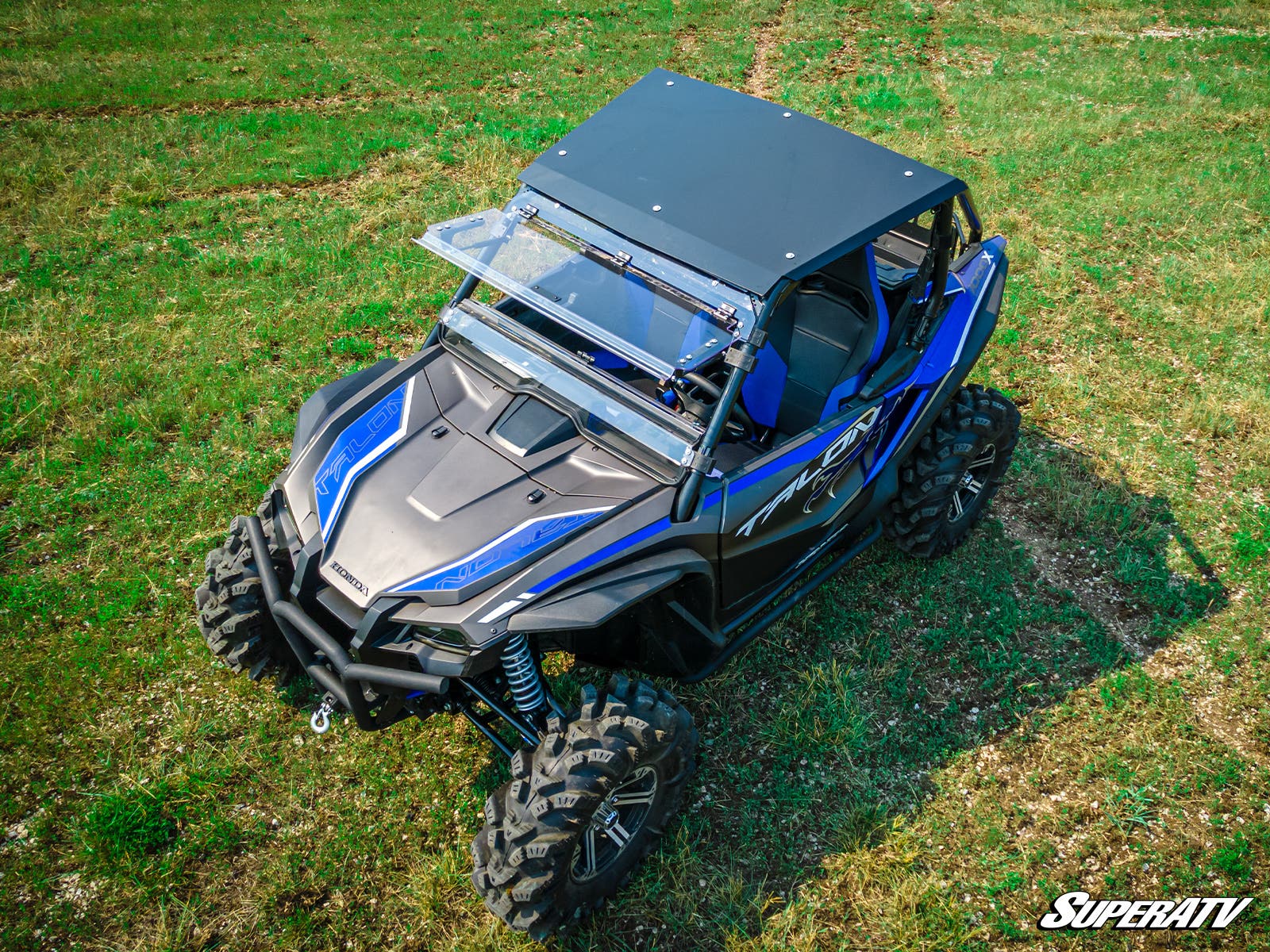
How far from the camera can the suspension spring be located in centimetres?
339

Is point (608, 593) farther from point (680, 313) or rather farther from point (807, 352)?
A: point (807, 352)

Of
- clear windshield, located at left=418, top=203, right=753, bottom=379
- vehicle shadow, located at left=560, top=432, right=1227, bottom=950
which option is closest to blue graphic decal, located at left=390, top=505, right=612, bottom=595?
clear windshield, located at left=418, top=203, right=753, bottom=379

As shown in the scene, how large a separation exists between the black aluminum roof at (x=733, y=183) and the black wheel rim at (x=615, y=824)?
1.97m

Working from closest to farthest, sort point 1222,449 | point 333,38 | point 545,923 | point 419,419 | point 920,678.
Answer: point 545,923, point 419,419, point 920,678, point 1222,449, point 333,38

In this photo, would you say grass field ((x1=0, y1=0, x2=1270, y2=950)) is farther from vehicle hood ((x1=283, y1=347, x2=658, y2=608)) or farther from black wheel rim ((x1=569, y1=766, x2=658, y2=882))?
vehicle hood ((x1=283, y1=347, x2=658, y2=608))

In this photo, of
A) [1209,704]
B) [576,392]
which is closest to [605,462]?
[576,392]

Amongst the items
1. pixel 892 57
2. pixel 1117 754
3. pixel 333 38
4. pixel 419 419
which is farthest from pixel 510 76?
pixel 1117 754

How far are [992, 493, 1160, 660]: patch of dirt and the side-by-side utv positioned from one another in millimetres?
1249

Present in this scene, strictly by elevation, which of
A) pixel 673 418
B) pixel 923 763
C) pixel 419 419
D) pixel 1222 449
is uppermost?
pixel 673 418

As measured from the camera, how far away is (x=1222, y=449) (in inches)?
234

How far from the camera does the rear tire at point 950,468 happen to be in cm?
473

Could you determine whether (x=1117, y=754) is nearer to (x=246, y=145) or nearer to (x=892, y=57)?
(x=246, y=145)

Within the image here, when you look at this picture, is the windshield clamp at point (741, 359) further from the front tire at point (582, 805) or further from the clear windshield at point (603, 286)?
the front tire at point (582, 805)

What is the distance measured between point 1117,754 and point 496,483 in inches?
124
